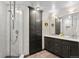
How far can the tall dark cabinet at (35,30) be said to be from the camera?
5303mm

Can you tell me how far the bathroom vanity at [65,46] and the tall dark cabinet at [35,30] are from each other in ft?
1.87

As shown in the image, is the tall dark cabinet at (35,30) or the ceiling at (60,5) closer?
the ceiling at (60,5)

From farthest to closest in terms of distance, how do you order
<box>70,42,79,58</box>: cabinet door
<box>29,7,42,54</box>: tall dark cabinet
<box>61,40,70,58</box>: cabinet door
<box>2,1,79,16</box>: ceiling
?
<box>29,7,42,54</box>: tall dark cabinet → <box>2,1,79,16</box>: ceiling → <box>61,40,70,58</box>: cabinet door → <box>70,42,79,58</box>: cabinet door

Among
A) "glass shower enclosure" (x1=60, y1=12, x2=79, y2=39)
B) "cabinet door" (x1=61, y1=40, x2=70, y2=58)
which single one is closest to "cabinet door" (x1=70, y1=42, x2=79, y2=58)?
"cabinet door" (x1=61, y1=40, x2=70, y2=58)

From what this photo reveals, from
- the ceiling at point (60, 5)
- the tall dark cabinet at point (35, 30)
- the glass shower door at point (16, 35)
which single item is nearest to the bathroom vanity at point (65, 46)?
the tall dark cabinet at point (35, 30)

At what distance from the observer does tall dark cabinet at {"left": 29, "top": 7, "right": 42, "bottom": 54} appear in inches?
209

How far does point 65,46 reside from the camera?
419 cm

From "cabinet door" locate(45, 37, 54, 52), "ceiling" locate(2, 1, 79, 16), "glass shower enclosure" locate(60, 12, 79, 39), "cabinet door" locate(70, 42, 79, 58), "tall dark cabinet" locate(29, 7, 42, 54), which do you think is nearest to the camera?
"cabinet door" locate(70, 42, 79, 58)

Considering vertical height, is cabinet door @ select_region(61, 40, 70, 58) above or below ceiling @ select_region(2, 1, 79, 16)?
below

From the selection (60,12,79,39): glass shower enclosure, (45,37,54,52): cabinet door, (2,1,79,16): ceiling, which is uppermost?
(2,1,79,16): ceiling

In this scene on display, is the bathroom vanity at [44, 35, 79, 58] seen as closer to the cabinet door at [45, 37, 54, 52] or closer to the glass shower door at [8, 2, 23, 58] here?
the cabinet door at [45, 37, 54, 52]

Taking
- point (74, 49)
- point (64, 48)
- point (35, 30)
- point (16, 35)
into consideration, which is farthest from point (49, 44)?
point (74, 49)

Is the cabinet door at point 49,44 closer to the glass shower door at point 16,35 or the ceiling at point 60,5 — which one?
the ceiling at point 60,5

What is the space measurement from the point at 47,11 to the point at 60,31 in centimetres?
152
